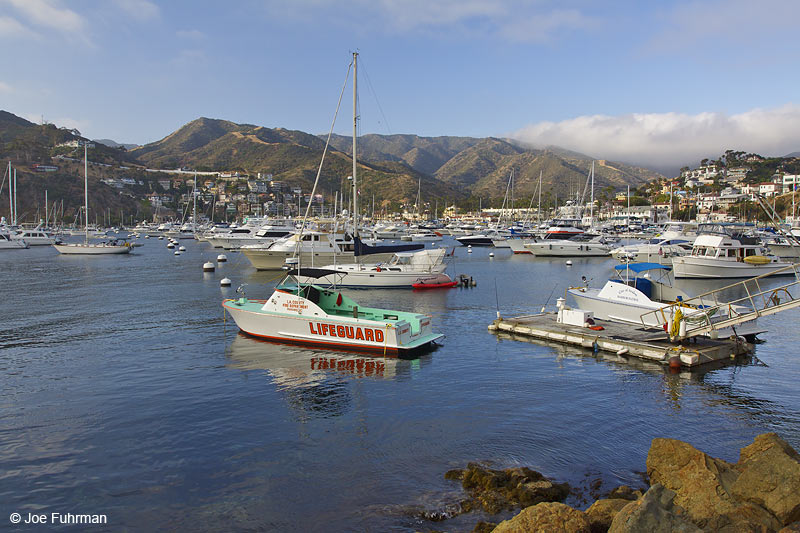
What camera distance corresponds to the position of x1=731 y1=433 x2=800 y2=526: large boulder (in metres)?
8.35

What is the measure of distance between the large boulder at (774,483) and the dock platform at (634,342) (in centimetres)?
1091

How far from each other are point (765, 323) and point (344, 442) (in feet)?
86.1

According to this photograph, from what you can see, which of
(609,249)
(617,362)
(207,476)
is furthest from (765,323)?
(609,249)

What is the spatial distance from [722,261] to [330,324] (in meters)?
41.9

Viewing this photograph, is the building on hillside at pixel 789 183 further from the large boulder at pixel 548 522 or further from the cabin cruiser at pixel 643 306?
the large boulder at pixel 548 522

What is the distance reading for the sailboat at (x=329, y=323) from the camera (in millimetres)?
21297

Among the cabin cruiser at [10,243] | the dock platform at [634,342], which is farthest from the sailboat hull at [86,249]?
the dock platform at [634,342]

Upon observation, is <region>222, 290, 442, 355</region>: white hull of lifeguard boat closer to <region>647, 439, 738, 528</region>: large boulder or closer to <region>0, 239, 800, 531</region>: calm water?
<region>0, 239, 800, 531</region>: calm water

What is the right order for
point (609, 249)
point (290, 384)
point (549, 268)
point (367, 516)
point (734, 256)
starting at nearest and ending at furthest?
point (367, 516), point (290, 384), point (734, 256), point (549, 268), point (609, 249)

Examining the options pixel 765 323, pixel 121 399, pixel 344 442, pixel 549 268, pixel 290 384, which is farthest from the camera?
pixel 549 268

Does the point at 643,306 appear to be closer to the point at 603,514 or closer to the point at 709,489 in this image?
the point at 709,489

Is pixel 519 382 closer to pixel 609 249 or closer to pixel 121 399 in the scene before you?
pixel 121 399

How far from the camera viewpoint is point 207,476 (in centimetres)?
1163

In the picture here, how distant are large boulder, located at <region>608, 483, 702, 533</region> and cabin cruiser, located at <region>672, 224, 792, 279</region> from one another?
47.2 m
